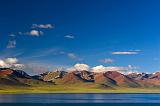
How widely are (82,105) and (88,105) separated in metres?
2.71

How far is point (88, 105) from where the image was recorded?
133m

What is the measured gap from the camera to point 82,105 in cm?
13162

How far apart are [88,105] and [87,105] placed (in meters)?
0.45

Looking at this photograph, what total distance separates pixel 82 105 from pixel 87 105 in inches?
88.7

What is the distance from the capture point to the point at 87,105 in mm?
132875
